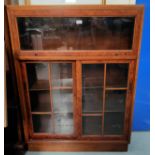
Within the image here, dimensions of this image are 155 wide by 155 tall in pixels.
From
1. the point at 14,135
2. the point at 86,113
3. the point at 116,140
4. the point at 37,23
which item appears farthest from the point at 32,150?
the point at 37,23

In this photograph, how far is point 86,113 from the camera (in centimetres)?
183

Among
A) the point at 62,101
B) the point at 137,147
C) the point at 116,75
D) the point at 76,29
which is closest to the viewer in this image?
the point at 76,29

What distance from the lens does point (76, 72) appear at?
1.68 m

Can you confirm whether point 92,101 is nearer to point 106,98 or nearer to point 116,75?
point 106,98

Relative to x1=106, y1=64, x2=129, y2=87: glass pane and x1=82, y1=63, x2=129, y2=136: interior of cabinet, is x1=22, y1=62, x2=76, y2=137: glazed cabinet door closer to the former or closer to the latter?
x1=82, y1=63, x2=129, y2=136: interior of cabinet

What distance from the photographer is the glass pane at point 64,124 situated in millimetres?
1899

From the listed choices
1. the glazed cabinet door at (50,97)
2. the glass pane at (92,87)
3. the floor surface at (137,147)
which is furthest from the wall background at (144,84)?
the glazed cabinet door at (50,97)

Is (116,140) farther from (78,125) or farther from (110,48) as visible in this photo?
(110,48)

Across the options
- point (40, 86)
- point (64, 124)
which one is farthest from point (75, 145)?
point (40, 86)

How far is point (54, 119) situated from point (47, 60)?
0.69 m

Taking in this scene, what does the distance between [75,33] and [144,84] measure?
1.08 meters

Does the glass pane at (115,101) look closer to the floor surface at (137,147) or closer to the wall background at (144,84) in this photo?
the wall background at (144,84)

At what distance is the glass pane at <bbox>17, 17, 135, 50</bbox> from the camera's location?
5.14ft

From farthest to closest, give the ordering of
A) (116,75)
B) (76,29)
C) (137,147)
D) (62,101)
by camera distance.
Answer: (137,147)
(62,101)
(116,75)
(76,29)
